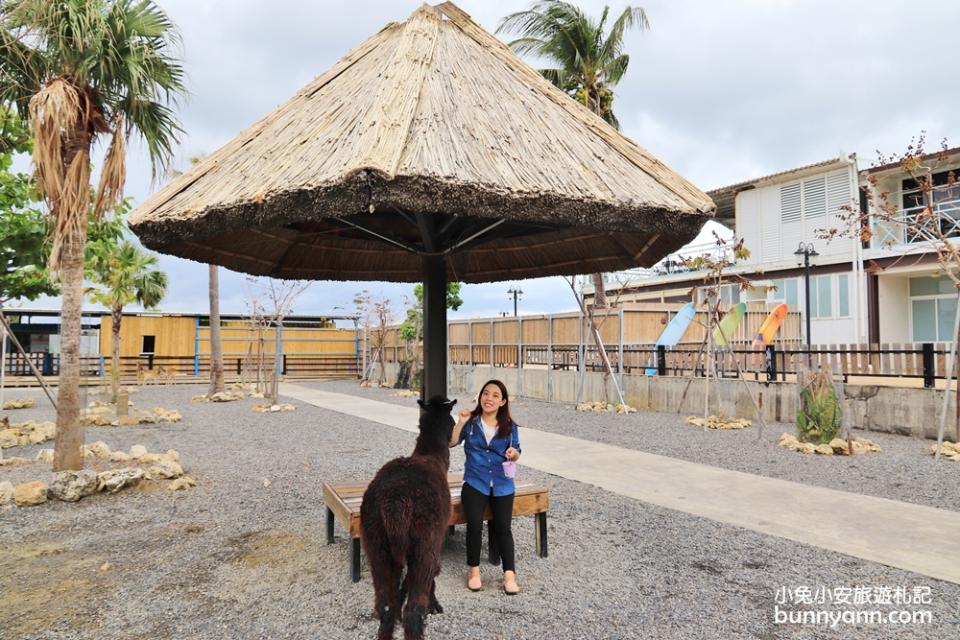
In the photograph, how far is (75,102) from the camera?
22.4ft

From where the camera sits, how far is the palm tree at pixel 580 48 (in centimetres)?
1786

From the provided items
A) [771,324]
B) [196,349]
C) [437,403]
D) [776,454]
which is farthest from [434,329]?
[196,349]

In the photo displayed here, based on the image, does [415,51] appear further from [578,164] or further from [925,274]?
[925,274]

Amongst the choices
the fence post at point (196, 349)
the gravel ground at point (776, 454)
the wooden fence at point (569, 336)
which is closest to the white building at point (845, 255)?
the wooden fence at point (569, 336)

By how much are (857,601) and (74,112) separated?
8.59 meters

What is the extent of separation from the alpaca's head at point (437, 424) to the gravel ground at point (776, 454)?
16.6 feet

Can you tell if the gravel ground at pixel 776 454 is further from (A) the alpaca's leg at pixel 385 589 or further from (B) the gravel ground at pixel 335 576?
(A) the alpaca's leg at pixel 385 589

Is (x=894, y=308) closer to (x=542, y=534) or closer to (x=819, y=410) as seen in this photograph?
(x=819, y=410)

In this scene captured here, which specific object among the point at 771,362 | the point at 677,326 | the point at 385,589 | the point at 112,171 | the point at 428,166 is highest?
the point at 112,171

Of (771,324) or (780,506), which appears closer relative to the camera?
(780,506)

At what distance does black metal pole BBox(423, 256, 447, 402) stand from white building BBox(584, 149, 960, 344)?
1352cm

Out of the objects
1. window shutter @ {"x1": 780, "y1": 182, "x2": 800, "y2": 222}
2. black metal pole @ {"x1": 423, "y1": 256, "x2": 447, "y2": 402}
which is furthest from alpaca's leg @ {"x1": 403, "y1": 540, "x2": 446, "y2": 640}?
window shutter @ {"x1": 780, "y1": 182, "x2": 800, "y2": 222}

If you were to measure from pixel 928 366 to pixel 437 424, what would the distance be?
9.92 meters

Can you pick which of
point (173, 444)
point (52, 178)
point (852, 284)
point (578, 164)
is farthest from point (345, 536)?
point (852, 284)
